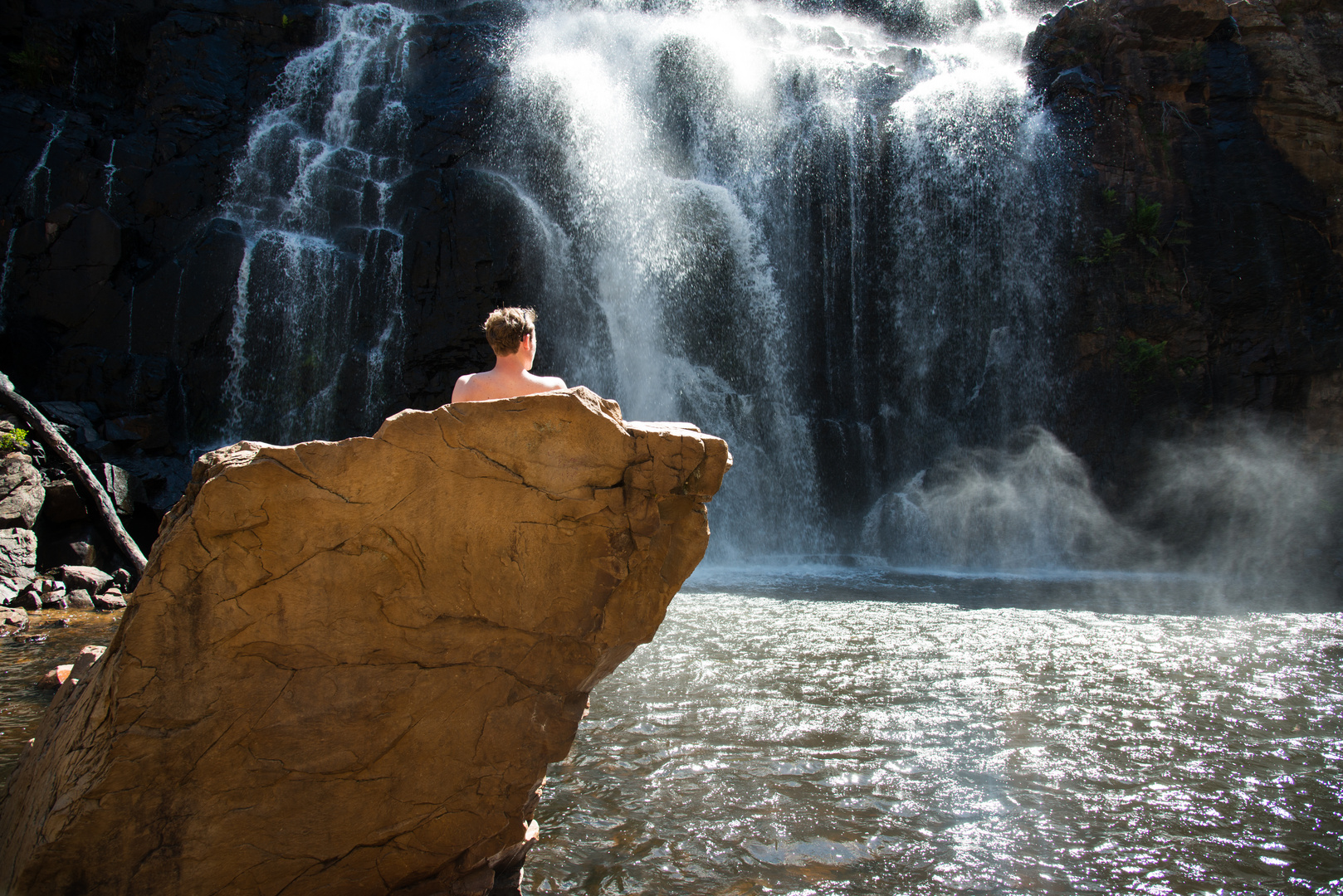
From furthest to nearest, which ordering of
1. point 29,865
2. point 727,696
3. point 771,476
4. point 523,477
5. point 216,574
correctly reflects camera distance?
point 771,476
point 727,696
point 523,477
point 216,574
point 29,865

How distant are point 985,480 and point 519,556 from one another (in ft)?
50.4

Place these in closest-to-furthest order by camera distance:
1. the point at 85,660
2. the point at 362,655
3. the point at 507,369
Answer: the point at 362,655
the point at 507,369
the point at 85,660

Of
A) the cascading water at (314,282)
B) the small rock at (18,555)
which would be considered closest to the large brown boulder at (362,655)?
the small rock at (18,555)

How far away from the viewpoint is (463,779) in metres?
3.00

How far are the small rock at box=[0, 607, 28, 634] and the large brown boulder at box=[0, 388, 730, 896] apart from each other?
21.7 feet

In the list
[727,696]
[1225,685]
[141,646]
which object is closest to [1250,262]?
[1225,685]

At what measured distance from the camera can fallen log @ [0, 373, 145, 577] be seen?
11.8 meters

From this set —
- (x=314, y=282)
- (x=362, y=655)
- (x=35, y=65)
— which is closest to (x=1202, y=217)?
(x=314, y=282)

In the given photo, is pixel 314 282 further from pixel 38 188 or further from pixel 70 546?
pixel 70 546

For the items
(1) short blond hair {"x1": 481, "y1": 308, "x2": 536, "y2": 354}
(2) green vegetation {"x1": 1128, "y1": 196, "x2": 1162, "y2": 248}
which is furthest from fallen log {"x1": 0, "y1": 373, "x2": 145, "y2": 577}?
(2) green vegetation {"x1": 1128, "y1": 196, "x2": 1162, "y2": 248}

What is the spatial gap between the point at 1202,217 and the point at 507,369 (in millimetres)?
18904

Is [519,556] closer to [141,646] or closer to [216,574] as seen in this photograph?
[216,574]

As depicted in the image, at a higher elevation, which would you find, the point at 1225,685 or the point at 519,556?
the point at 519,556

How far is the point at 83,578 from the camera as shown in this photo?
10328mm
